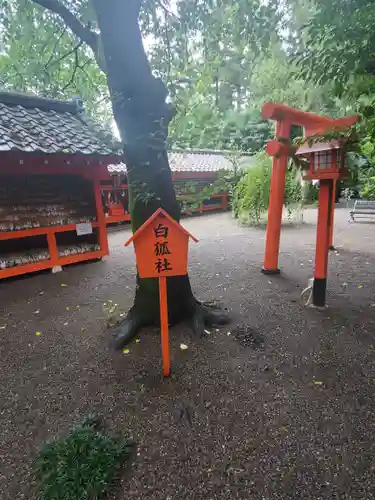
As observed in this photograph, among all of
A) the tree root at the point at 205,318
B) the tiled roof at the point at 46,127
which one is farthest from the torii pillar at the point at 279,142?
the tiled roof at the point at 46,127

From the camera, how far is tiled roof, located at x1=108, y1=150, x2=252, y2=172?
11938mm

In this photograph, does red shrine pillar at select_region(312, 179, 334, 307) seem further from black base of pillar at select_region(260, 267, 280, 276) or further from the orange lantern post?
black base of pillar at select_region(260, 267, 280, 276)

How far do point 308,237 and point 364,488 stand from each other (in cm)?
757

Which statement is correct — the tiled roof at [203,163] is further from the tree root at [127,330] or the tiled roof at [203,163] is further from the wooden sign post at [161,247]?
the wooden sign post at [161,247]

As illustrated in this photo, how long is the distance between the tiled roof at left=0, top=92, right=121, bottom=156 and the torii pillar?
7.97 ft

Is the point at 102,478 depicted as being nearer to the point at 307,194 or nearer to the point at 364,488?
the point at 364,488

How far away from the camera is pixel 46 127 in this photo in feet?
19.2

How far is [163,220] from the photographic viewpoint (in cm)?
231

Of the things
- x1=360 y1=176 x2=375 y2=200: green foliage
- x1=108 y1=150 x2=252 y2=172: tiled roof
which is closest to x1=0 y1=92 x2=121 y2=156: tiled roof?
x1=108 y1=150 x2=252 y2=172: tiled roof

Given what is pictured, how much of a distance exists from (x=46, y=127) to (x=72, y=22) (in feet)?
11.4

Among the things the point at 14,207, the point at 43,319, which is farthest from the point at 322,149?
the point at 14,207

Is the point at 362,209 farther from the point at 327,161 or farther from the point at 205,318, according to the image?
the point at 205,318

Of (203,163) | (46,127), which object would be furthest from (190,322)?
(203,163)

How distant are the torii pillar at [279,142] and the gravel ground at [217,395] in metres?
0.94
